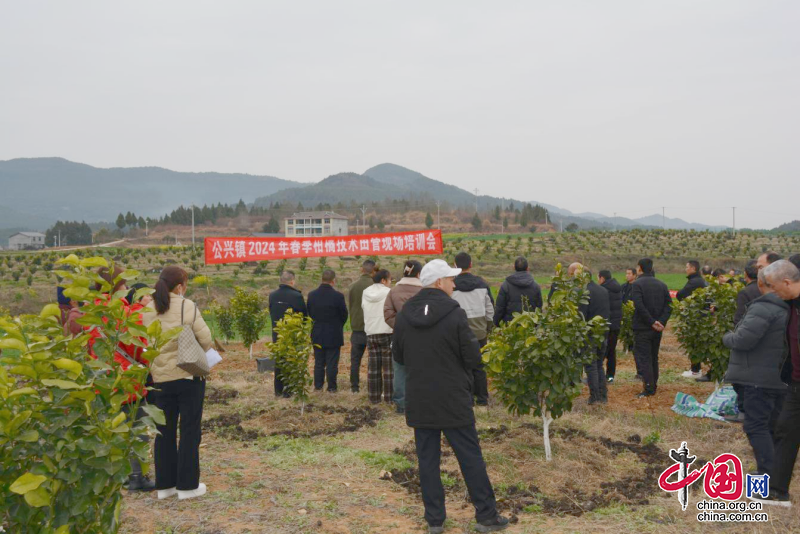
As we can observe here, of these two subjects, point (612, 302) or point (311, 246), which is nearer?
point (612, 302)

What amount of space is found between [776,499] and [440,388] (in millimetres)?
2974

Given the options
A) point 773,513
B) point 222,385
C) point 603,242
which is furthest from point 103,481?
point 603,242

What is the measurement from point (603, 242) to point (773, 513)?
2252 inches

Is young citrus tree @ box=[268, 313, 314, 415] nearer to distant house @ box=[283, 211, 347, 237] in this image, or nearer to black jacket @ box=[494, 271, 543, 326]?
black jacket @ box=[494, 271, 543, 326]

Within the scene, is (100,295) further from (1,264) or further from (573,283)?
(1,264)

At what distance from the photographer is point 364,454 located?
642 cm

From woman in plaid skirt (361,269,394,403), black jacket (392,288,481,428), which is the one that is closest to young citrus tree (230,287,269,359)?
woman in plaid skirt (361,269,394,403)

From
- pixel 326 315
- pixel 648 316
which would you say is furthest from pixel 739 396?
pixel 326 315

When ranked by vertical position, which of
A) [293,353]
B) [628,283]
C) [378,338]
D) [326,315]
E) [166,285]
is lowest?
[293,353]

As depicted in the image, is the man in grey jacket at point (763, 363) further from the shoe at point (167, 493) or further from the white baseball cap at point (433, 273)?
the shoe at point (167, 493)

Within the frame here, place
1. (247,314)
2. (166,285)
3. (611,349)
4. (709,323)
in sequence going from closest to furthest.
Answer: (166,285)
(709,323)
(611,349)
(247,314)

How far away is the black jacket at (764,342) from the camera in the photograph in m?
4.95

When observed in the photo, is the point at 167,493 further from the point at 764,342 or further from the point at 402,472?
the point at 764,342

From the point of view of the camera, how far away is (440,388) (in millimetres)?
4363
